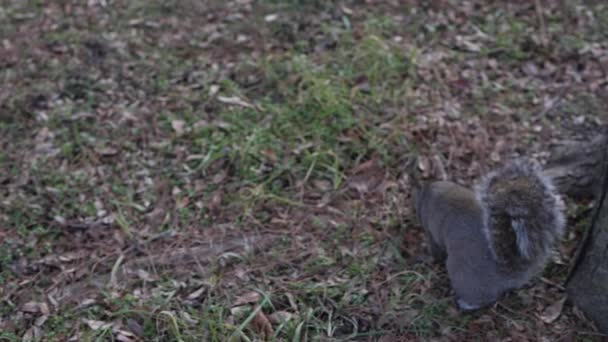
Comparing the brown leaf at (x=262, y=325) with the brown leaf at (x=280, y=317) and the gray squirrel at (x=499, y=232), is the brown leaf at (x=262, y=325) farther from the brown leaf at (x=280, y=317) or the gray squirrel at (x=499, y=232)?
the gray squirrel at (x=499, y=232)

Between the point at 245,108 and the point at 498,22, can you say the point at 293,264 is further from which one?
the point at 498,22

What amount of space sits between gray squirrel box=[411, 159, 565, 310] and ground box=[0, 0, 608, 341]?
0.19 meters

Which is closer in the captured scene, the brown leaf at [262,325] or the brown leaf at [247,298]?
the brown leaf at [262,325]

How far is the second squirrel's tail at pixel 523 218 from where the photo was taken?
2.87m

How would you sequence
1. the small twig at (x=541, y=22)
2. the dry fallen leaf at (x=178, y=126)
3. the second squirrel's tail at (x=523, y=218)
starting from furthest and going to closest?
the small twig at (x=541, y=22)
the dry fallen leaf at (x=178, y=126)
the second squirrel's tail at (x=523, y=218)

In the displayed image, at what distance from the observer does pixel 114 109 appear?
4480mm

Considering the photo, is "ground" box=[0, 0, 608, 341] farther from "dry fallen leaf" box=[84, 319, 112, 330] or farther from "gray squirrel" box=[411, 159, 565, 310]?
"gray squirrel" box=[411, 159, 565, 310]

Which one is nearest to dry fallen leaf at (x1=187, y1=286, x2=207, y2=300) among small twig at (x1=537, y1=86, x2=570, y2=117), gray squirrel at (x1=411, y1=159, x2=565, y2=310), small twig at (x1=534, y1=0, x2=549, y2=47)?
gray squirrel at (x1=411, y1=159, x2=565, y2=310)

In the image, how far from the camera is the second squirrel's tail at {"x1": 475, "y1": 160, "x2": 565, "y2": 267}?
113 inches

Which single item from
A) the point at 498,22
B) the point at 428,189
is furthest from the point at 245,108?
the point at 498,22

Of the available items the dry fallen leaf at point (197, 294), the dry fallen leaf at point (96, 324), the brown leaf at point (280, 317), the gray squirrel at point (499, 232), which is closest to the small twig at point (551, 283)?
the gray squirrel at point (499, 232)

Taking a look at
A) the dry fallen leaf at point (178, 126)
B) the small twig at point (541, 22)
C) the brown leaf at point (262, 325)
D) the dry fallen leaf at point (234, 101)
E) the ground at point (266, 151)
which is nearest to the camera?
the brown leaf at point (262, 325)

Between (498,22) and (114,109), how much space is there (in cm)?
268

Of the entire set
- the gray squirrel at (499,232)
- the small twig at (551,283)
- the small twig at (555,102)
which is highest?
the gray squirrel at (499,232)
